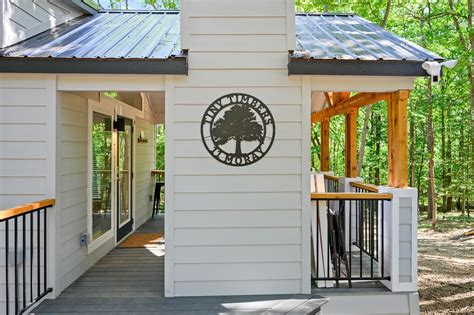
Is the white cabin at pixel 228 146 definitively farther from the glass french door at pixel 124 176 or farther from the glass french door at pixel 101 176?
the glass french door at pixel 124 176

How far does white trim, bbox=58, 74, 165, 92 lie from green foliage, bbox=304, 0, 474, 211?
19.8ft

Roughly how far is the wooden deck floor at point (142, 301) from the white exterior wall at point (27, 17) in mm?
2465

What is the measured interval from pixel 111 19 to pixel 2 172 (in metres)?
3.02

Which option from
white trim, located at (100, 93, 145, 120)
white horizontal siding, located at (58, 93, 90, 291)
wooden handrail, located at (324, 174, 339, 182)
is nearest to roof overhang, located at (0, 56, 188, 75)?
white horizontal siding, located at (58, 93, 90, 291)

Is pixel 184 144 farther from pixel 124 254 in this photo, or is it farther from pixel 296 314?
pixel 124 254

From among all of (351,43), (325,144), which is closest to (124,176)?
(325,144)

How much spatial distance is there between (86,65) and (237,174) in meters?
1.69

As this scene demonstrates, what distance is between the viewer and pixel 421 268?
6.54m

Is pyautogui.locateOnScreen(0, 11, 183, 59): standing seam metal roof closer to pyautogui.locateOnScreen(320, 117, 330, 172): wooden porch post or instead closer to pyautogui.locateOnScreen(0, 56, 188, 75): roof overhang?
pyautogui.locateOnScreen(0, 56, 188, 75): roof overhang

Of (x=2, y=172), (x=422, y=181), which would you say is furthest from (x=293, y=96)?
(x=422, y=181)

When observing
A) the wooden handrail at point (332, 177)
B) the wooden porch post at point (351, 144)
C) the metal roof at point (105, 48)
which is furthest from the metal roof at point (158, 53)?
the wooden handrail at point (332, 177)

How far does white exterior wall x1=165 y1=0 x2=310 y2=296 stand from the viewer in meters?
3.63

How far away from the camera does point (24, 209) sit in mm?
3092

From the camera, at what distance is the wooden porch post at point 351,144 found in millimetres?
5602
